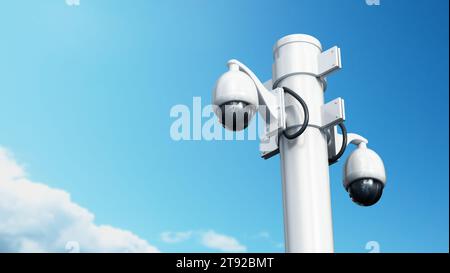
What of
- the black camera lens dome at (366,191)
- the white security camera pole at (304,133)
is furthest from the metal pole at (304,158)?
the black camera lens dome at (366,191)

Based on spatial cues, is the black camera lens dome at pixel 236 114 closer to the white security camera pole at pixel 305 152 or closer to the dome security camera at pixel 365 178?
the white security camera pole at pixel 305 152

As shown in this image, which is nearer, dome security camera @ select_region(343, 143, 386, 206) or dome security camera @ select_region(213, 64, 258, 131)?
dome security camera @ select_region(213, 64, 258, 131)

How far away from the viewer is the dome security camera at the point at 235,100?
4508 millimetres

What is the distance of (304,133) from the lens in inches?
181

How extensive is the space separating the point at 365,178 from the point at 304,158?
54cm

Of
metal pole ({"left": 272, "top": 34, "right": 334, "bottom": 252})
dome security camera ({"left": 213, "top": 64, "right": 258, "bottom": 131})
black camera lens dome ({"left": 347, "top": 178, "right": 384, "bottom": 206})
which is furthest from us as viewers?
black camera lens dome ({"left": 347, "top": 178, "right": 384, "bottom": 206})

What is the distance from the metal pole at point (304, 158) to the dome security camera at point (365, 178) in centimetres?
31

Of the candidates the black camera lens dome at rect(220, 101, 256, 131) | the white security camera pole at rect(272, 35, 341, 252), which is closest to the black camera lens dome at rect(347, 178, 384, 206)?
the white security camera pole at rect(272, 35, 341, 252)

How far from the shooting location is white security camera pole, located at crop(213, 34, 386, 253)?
173 inches

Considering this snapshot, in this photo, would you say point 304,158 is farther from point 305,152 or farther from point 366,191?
point 366,191

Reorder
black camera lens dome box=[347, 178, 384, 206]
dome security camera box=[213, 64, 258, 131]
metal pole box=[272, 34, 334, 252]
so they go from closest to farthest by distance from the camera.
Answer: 1. metal pole box=[272, 34, 334, 252]
2. dome security camera box=[213, 64, 258, 131]
3. black camera lens dome box=[347, 178, 384, 206]

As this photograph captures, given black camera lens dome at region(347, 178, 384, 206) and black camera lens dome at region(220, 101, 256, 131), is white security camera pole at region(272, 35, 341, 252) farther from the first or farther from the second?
black camera lens dome at region(347, 178, 384, 206)
